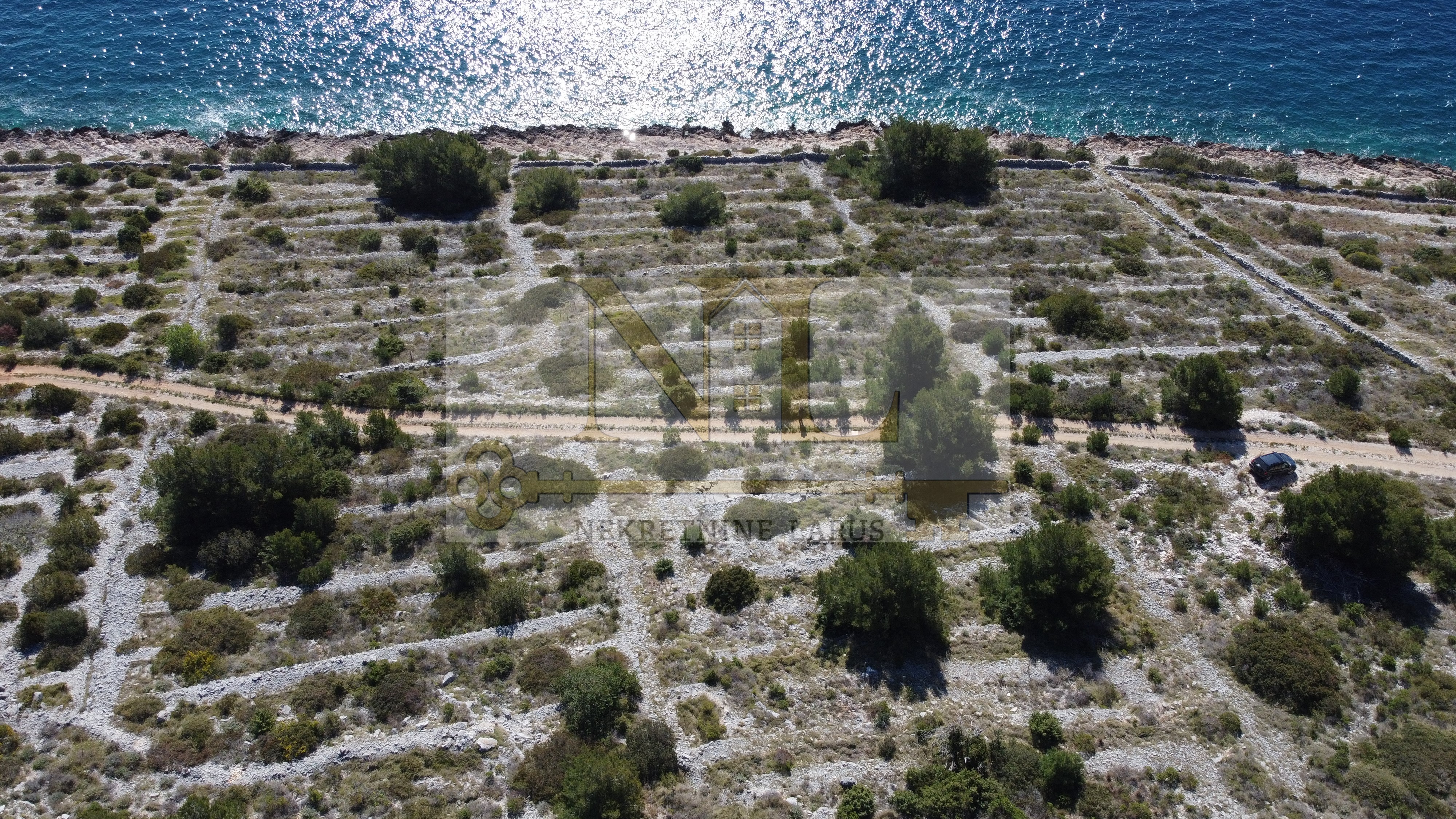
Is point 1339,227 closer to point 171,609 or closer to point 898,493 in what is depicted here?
point 898,493

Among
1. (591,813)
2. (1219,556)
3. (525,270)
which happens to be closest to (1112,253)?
(1219,556)

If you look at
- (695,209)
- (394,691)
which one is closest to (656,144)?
(695,209)

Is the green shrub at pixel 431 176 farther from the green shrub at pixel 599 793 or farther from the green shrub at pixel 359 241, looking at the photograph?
the green shrub at pixel 599 793

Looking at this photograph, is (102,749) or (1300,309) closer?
(102,749)

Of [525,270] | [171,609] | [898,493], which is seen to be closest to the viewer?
[171,609]

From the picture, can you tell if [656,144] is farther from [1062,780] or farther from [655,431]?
[1062,780]

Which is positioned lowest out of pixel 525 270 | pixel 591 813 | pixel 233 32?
pixel 591 813
